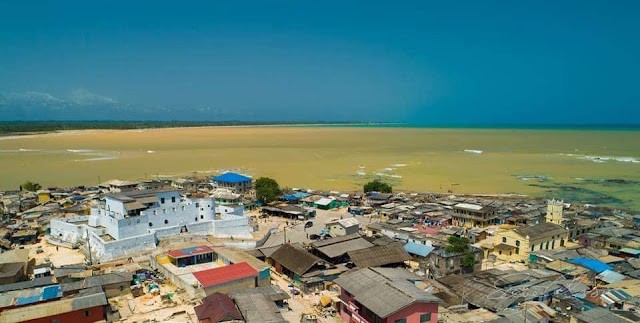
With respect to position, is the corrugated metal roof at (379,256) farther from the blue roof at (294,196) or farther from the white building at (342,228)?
the blue roof at (294,196)

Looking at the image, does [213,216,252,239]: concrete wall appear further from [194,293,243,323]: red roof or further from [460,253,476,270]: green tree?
[460,253,476,270]: green tree

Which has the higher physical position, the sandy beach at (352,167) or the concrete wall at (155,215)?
the concrete wall at (155,215)

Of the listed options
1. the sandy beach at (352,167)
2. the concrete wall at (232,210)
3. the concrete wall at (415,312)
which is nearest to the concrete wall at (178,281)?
the concrete wall at (232,210)

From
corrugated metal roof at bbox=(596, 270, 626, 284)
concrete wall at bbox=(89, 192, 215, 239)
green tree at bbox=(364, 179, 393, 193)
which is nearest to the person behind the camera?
corrugated metal roof at bbox=(596, 270, 626, 284)

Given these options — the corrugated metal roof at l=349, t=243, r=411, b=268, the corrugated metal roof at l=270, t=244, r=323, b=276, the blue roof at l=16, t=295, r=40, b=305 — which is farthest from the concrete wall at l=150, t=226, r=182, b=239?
the corrugated metal roof at l=349, t=243, r=411, b=268

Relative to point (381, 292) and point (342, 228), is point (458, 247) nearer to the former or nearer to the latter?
point (381, 292)

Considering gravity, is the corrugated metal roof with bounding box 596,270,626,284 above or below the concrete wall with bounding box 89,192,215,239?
below

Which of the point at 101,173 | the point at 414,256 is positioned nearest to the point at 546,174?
the point at 414,256
